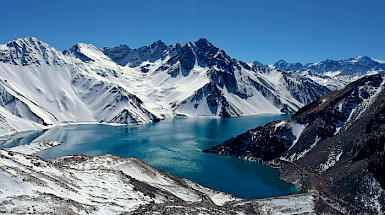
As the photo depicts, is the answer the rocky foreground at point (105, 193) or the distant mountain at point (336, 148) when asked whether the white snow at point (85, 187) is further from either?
the distant mountain at point (336, 148)

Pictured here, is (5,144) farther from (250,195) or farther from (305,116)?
(305,116)

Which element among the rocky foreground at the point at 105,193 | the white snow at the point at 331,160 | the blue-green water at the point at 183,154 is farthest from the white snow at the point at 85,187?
the white snow at the point at 331,160

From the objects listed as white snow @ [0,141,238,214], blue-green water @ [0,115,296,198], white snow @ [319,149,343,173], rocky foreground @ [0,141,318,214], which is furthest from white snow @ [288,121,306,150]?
white snow @ [0,141,238,214]

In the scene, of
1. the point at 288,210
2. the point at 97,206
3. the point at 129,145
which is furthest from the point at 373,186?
the point at 129,145

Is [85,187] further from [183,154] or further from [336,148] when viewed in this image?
[336,148]

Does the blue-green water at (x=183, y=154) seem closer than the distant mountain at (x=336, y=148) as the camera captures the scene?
No

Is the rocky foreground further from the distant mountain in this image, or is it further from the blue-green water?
the blue-green water
